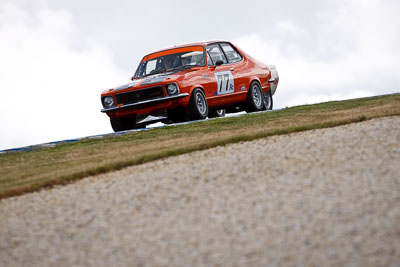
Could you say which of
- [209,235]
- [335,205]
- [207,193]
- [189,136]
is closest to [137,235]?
[209,235]

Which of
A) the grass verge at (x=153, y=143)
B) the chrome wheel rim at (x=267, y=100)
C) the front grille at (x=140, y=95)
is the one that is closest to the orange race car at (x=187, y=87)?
the front grille at (x=140, y=95)

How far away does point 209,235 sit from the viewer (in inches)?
232

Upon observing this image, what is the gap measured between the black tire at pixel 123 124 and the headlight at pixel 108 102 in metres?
0.36

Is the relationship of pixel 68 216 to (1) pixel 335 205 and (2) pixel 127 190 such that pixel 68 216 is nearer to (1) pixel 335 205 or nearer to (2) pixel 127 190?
(2) pixel 127 190

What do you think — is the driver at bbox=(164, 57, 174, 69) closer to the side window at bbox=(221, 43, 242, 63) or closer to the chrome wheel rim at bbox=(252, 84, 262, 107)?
the side window at bbox=(221, 43, 242, 63)

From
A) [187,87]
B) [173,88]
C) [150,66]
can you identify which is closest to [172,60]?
[150,66]

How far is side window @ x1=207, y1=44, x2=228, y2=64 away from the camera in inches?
592

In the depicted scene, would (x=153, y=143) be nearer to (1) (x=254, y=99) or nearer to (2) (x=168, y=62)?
(2) (x=168, y=62)

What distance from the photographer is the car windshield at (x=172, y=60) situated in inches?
579

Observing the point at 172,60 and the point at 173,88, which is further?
the point at 172,60

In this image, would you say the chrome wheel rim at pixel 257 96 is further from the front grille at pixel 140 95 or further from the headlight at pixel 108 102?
the headlight at pixel 108 102

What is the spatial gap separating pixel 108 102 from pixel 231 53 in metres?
3.18

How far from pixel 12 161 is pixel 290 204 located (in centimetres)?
682

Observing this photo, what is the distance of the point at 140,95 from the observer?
13906 millimetres
